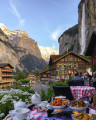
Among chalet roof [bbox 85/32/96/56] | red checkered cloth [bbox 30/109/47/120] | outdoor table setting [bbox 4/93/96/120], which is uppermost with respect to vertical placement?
chalet roof [bbox 85/32/96/56]

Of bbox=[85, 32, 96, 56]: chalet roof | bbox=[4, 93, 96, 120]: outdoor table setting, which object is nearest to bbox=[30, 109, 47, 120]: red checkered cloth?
bbox=[4, 93, 96, 120]: outdoor table setting

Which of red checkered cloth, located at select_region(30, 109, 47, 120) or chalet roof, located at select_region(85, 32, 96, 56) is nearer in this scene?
red checkered cloth, located at select_region(30, 109, 47, 120)

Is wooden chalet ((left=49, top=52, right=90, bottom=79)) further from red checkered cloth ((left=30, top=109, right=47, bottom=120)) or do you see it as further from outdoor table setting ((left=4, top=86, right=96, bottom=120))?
red checkered cloth ((left=30, top=109, right=47, bottom=120))

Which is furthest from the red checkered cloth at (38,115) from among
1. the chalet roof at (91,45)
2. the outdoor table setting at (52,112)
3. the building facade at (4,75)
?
the building facade at (4,75)

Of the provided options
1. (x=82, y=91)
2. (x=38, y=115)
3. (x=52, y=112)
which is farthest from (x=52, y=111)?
(x=82, y=91)

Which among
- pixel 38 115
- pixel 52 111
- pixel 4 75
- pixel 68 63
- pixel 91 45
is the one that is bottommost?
pixel 38 115

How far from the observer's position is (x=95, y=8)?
4638 cm

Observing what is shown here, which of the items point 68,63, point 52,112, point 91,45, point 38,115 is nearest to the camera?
point 52,112

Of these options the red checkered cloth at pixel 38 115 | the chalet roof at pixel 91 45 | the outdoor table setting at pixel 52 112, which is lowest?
the red checkered cloth at pixel 38 115

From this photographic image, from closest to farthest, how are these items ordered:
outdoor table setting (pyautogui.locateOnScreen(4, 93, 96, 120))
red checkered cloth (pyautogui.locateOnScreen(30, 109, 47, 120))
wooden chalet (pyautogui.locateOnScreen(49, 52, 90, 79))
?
outdoor table setting (pyautogui.locateOnScreen(4, 93, 96, 120))
red checkered cloth (pyautogui.locateOnScreen(30, 109, 47, 120))
wooden chalet (pyautogui.locateOnScreen(49, 52, 90, 79))

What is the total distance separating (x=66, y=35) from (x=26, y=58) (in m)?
113

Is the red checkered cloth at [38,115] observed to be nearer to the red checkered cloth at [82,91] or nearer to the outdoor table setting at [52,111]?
the outdoor table setting at [52,111]

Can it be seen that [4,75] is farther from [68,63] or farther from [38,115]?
[38,115]

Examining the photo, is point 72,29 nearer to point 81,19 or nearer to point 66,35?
point 66,35
